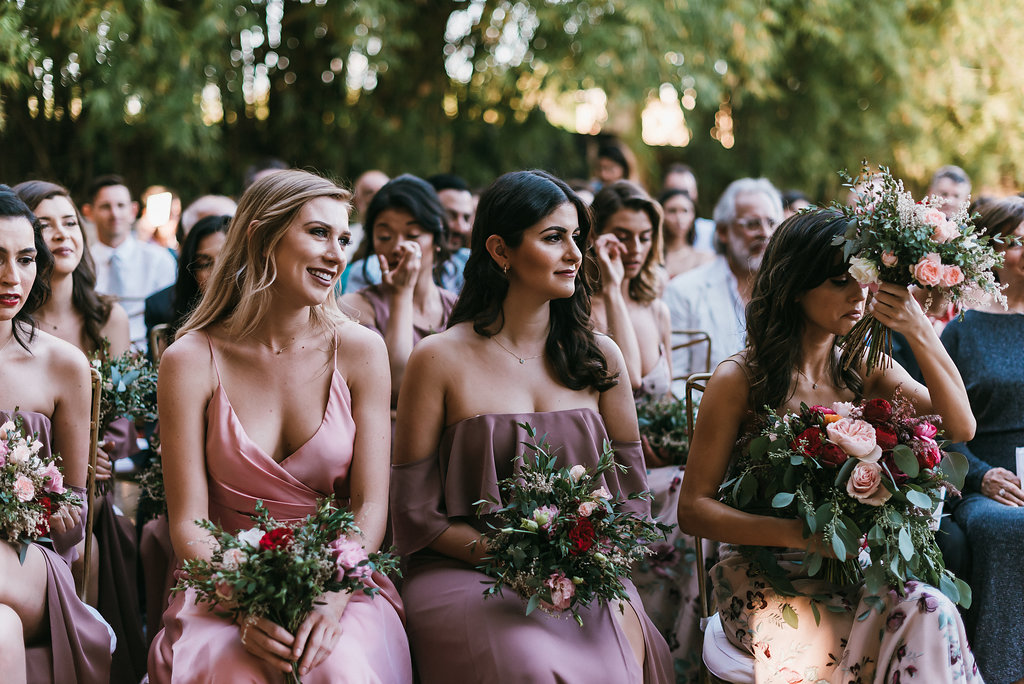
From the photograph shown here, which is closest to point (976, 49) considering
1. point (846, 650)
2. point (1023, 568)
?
point (1023, 568)

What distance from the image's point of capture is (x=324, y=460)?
2.92m

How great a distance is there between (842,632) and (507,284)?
1.52 metres

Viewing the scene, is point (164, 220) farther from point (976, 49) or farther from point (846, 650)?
point (976, 49)

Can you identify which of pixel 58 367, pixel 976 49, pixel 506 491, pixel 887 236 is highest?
pixel 976 49

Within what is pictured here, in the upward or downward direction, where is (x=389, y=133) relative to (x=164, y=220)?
upward

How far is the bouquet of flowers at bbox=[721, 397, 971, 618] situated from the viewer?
8.52 feet

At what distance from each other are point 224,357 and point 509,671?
1.27 m

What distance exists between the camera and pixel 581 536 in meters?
2.57

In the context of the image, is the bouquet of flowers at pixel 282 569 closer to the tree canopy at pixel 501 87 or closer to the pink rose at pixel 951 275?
the pink rose at pixel 951 275

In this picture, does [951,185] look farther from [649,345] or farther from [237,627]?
[237,627]

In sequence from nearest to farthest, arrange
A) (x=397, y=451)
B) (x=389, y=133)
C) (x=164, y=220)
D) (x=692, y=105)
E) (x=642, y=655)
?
1. (x=642, y=655)
2. (x=397, y=451)
3. (x=164, y=220)
4. (x=389, y=133)
5. (x=692, y=105)

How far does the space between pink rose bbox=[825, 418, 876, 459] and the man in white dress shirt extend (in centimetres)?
468

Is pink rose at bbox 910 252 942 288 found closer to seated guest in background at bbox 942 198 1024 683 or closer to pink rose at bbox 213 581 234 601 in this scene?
seated guest in background at bbox 942 198 1024 683

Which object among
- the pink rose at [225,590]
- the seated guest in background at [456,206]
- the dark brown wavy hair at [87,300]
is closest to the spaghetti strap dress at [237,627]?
the pink rose at [225,590]
